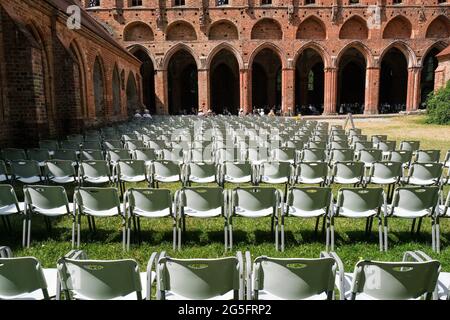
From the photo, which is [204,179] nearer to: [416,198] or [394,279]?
[416,198]

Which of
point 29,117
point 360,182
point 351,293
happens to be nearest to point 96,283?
point 351,293

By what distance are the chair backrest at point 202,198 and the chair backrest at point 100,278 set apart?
85.8 inches

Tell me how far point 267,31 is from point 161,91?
458 inches

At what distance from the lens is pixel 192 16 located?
116 feet

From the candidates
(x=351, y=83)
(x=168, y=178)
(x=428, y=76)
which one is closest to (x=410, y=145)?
(x=168, y=178)

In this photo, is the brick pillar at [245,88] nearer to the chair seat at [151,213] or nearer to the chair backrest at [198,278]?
the chair seat at [151,213]

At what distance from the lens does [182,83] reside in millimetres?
42656

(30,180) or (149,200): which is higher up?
(149,200)

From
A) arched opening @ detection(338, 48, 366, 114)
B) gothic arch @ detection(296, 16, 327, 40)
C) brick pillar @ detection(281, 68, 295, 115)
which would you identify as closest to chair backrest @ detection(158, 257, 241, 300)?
brick pillar @ detection(281, 68, 295, 115)

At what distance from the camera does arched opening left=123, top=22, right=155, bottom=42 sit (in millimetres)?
35875

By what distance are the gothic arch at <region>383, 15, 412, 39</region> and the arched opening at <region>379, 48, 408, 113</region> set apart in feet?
16.4

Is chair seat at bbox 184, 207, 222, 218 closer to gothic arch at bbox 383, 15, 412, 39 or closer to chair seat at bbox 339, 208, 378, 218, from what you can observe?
chair seat at bbox 339, 208, 378, 218

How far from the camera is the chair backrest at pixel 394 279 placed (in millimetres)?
2738

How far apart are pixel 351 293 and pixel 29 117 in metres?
12.1
